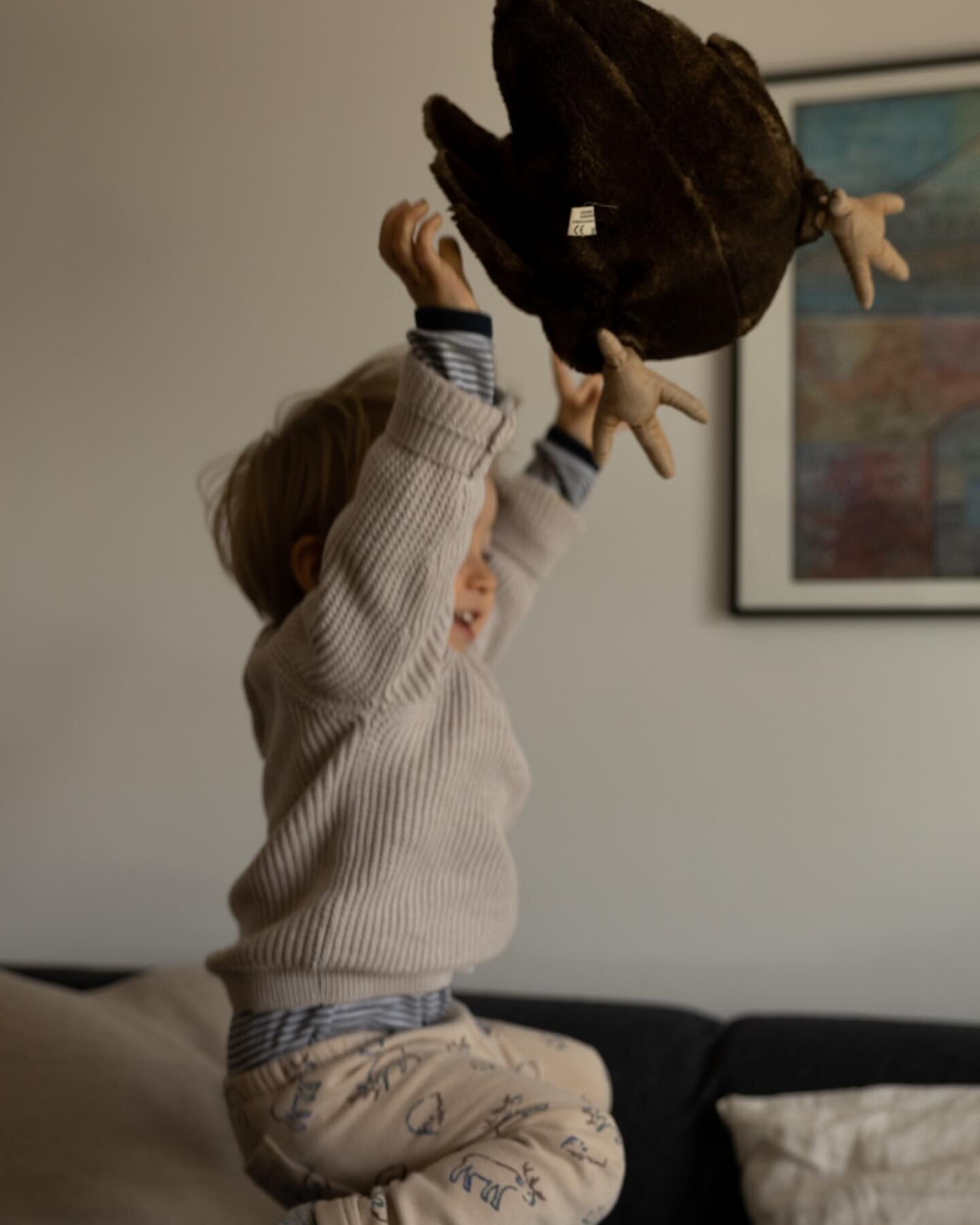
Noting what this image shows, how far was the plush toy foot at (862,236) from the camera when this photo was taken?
93 centimetres

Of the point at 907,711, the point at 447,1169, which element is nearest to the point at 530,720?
the point at 907,711

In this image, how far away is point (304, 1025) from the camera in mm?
1137


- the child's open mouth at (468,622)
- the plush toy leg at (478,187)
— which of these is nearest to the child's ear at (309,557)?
the child's open mouth at (468,622)

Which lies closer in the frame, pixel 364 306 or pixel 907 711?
pixel 907 711

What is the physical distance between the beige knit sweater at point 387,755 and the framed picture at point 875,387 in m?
0.62

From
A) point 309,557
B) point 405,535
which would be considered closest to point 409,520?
point 405,535

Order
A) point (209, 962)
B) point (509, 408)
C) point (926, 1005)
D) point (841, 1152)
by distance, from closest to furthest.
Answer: point (509, 408)
point (209, 962)
point (841, 1152)
point (926, 1005)

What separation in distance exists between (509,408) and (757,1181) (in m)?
0.81

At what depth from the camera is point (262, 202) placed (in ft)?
6.30

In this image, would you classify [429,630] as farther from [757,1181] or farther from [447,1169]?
[757,1181]

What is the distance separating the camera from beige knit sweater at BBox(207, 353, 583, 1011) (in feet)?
3.48

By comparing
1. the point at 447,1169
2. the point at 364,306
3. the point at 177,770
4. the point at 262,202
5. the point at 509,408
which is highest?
the point at 262,202

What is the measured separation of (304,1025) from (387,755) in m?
0.24

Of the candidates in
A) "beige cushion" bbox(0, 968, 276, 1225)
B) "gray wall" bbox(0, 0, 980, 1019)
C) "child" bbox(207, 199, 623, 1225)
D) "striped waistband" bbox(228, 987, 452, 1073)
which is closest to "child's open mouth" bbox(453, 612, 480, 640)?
"child" bbox(207, 199, 623, 1225)
